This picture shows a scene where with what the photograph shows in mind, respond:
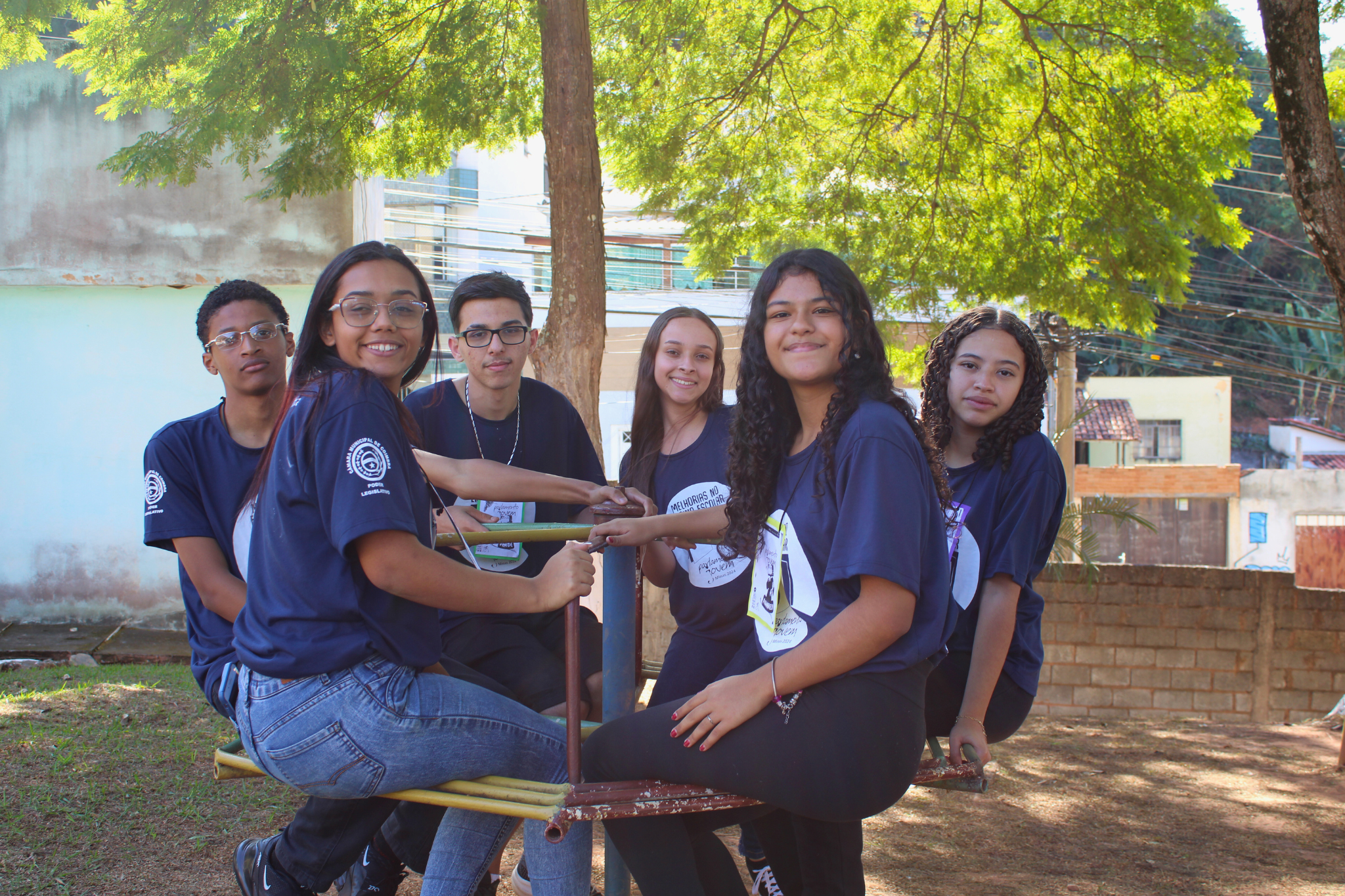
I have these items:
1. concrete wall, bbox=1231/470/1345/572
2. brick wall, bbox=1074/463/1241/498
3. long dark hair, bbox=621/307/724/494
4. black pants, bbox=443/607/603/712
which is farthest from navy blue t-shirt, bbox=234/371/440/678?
concrete wall, bbox=1231/470/1345/572

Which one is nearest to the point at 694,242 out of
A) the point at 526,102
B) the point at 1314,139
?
the point at 526,102

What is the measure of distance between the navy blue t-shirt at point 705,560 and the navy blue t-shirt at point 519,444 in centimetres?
34

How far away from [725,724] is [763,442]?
0.65 m

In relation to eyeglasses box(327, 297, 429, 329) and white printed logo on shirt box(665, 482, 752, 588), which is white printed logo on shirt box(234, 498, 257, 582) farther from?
white printed logo on shirt box(665, 482, 752, 588)

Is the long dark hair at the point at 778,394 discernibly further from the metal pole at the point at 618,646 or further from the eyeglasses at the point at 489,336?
the eyeglasses at the point at 489,336

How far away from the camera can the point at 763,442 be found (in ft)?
7.59

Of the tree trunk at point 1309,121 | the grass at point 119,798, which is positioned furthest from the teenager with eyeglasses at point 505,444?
the tree trunk at point 1309,121

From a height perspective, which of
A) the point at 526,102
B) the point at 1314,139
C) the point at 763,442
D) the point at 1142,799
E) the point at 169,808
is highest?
the point at 526,102

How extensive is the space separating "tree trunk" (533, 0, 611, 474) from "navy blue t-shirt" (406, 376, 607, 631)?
2447mm

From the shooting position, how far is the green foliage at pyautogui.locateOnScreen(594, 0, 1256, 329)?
6820 mm

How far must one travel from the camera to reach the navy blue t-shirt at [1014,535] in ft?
8.60

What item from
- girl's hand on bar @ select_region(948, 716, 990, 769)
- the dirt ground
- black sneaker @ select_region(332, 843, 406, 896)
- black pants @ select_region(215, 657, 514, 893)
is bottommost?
the dirt ground

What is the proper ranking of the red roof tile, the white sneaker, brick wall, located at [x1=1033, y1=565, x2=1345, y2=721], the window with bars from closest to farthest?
1. the white sneaker
2. brick wall, located at [x1=1033, y1=565, x2=1345, y2=721]
3. the red roof tile
4. the window with bars

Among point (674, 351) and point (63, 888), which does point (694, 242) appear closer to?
point (674, 351)
